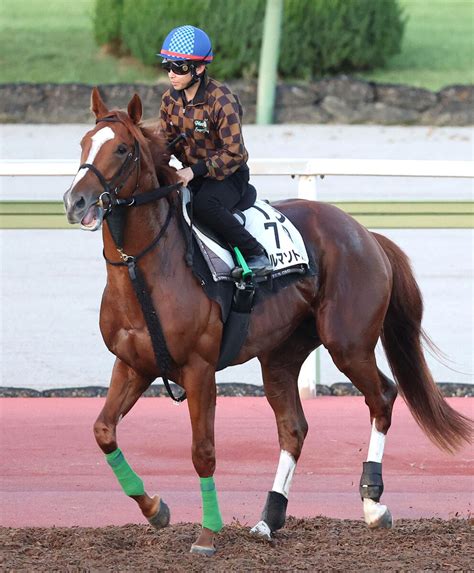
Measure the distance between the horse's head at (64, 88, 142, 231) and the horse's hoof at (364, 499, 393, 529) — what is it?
1.89 m

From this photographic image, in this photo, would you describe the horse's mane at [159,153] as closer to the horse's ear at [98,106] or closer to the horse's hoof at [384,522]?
the horse's ear at [98,106]

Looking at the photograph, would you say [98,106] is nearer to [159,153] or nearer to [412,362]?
[159,153]

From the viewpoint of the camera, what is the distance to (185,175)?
17.0 feet

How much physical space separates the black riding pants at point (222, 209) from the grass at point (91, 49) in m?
21.0

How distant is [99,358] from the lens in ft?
33.3

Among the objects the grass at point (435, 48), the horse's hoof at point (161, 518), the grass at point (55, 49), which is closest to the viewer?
the horse's hoof at point (161, 518)

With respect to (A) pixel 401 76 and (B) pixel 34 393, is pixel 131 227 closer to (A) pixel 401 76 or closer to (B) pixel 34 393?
(B) pixel 34 393

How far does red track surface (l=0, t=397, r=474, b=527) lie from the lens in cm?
603

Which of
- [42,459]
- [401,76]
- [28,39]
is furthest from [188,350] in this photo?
[28,39]

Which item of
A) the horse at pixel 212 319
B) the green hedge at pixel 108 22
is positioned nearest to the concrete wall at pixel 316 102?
the green hedge at pixel 108 22

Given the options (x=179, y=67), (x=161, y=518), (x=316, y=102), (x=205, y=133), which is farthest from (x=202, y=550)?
(x=316, y=102)

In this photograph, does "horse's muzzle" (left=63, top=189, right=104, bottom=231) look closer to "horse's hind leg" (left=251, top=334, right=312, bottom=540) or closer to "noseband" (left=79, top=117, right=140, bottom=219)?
"noseband" (left=79, top=117, right=140, bottom=219)

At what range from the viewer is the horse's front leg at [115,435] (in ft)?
17.1

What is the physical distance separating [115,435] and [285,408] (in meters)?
1.01
